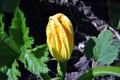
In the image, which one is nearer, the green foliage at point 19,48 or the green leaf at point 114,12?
the green foliage at point 19,48

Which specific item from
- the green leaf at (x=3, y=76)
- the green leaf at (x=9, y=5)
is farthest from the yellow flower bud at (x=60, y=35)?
the green leaf at (x=9, y=5)

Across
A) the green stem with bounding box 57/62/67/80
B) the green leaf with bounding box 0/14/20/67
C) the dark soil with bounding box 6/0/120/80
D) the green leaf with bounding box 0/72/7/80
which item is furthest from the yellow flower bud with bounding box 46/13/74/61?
the dark soil with bounding box 6/0/120/80

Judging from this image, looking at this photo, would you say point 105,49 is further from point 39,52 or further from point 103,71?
point 39,52

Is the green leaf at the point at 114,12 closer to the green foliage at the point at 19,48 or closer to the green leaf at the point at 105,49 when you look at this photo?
the green leaf at the point at 105,49

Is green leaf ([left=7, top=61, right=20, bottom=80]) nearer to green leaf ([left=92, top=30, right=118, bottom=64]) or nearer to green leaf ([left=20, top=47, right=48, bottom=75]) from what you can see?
green leaf ([left=20, top=47, right=48, bottom=75])

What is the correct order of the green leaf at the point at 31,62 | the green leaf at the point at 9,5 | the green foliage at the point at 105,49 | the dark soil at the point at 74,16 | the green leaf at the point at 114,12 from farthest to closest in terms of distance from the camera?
1. the dark soil at the point at 74,16
2. the green leaf at the point at 114,12
3. the green leaf at the point at 9,5
4. the green foliage at the point at 105,49
5. the green leaf at the point at 31,62

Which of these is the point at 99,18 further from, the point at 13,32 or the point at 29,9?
the point at 13,32
